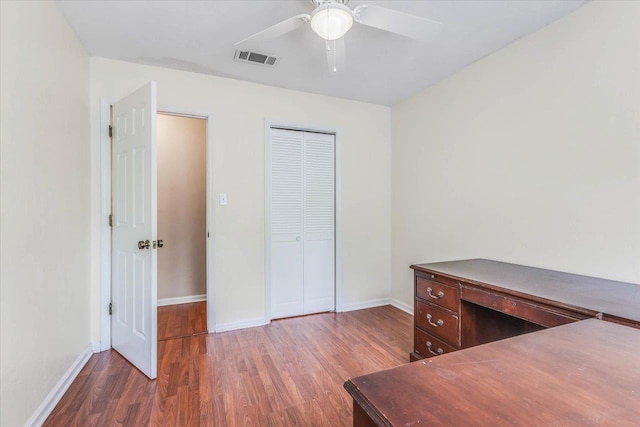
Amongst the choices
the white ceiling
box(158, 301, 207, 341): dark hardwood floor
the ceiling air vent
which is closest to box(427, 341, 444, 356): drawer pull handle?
box(158, 301, 207, 341): dark hardwood floor

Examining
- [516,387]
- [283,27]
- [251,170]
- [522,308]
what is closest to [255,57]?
[283,27]

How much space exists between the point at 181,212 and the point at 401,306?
2.93 meters

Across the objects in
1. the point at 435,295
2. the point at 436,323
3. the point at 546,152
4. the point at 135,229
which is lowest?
the point at 436,323

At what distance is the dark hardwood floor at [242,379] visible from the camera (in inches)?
65.3

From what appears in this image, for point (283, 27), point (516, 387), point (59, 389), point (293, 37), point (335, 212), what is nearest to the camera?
point (516, 387)

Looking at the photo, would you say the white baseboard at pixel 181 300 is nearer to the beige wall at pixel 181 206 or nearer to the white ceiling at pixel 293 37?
the beige wall at pixel 181 206

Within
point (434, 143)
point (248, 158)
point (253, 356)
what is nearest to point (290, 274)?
point (253, 356)

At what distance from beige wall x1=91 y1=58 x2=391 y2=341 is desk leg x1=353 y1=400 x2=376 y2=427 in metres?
2.31

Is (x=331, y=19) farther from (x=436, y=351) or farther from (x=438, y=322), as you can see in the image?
(x=436, y=351)

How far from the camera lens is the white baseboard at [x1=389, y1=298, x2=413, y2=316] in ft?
10.8

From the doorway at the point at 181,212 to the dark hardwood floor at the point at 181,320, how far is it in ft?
0.11

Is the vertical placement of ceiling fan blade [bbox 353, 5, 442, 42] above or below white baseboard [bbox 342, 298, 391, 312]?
above

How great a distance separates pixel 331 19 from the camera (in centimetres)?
153

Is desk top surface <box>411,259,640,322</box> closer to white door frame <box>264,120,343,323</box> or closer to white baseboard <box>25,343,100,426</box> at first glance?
white door frame <box>264,120,343,323</box>
